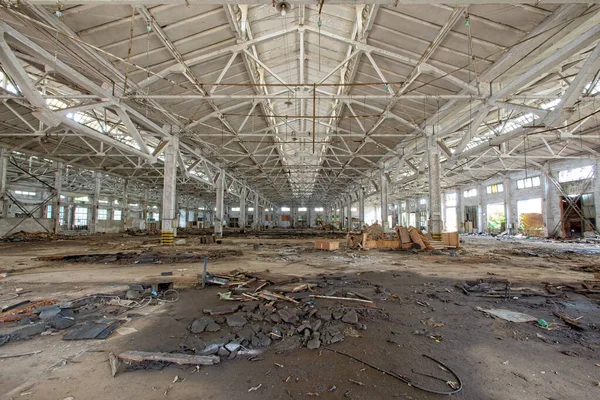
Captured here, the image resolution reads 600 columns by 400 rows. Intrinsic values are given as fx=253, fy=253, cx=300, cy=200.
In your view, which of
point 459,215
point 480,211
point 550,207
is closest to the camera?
point 550,207

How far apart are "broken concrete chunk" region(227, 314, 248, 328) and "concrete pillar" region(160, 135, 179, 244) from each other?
480 inches

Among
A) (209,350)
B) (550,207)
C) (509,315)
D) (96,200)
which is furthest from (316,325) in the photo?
(96,200)

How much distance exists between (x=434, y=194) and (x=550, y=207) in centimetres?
1722

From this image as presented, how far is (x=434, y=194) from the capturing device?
14.1m

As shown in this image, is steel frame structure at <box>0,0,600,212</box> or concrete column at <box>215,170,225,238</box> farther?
concrete column at <box>215,170,225,238</box>

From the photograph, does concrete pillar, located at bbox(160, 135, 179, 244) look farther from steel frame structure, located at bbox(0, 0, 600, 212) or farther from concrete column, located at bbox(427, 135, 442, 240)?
concrete column, located at bbox(427, 135, 442, 240)

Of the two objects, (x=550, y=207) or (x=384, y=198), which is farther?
(x=384, y=198)

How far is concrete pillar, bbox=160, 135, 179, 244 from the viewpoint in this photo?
14180mm

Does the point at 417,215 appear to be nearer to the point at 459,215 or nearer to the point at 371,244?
the point at 459,215

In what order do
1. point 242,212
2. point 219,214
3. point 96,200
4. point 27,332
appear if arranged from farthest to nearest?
point 242,212
point 96,200
point 219,214
point 27,332

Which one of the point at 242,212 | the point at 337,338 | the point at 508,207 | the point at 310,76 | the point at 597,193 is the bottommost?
the point at 337,338

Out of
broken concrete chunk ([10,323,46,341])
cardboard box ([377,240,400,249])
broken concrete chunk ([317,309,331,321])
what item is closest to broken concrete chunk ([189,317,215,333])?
broken concrete chunk ([317,309,331,321])

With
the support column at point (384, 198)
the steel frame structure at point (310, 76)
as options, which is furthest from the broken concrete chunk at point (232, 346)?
the support column at point (384, 198)

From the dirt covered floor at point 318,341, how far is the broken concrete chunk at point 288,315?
36 millimetres
